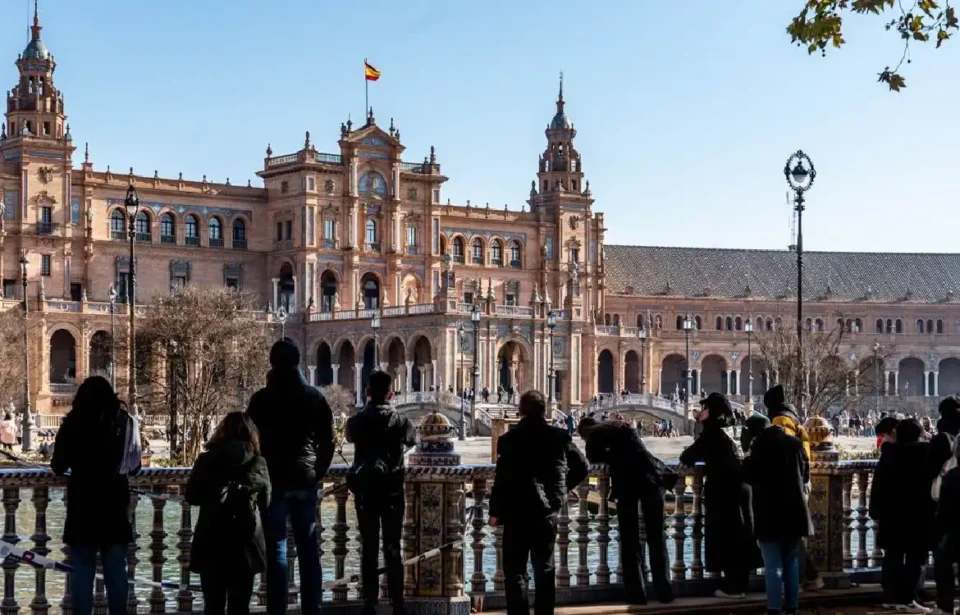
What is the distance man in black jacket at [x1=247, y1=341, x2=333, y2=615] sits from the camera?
11.3m

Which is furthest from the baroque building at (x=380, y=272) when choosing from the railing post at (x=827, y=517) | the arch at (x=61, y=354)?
the railing post at (x=827, y=517)

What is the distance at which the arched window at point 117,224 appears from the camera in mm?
82875

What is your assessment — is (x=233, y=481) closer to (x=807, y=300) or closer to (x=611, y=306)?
(x=611, y=306)

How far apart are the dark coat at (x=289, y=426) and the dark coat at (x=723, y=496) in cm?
346

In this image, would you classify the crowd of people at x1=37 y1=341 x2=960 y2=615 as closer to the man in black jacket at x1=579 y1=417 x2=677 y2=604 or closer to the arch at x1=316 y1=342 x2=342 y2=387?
the man in black jacket at x1=579 y1=417 x2=677 y2=604

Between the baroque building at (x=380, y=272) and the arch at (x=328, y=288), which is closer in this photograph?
the baroque building at (x=380, y=272)

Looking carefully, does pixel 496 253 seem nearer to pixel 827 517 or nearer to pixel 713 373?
pixel 713 373

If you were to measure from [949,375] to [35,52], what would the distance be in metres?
67.9

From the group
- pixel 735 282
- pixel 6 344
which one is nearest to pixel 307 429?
pixel 6 344

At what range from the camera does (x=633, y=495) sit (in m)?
12.9

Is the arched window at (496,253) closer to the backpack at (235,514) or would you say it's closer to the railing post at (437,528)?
the railing post at (437,528)

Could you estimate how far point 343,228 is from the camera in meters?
87.1

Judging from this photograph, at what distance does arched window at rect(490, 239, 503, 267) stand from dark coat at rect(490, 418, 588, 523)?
87.0 m

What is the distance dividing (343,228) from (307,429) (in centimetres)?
7612
